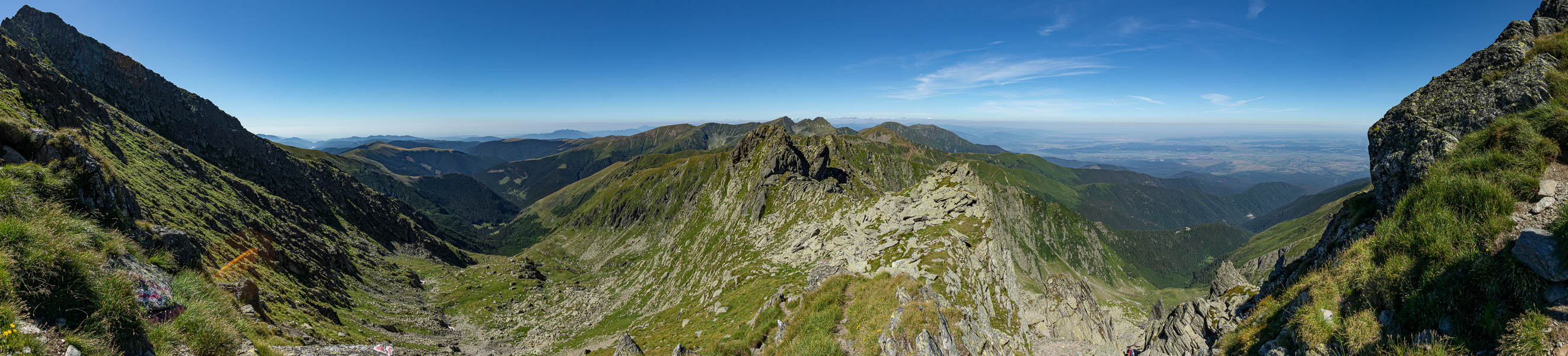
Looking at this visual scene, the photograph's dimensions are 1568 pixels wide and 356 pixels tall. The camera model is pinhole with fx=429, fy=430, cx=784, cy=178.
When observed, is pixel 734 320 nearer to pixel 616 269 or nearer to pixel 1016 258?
pixel 616 269

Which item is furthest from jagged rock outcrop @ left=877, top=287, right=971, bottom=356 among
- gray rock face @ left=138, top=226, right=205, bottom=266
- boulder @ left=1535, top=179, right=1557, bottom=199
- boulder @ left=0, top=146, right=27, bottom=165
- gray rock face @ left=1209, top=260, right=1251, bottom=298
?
gray rock face @ left=1209, top=260, right=1251, bottom=298

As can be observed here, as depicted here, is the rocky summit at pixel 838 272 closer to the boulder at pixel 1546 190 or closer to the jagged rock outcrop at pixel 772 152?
the boulder at pixel 1546 190

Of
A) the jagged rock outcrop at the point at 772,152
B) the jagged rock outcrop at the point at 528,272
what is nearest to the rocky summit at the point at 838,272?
the jagged rock outcrop at the point at 772,152

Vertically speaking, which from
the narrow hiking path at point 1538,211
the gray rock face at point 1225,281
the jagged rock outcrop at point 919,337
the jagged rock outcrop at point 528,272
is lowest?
the jagged rock outcrop at point 528,272

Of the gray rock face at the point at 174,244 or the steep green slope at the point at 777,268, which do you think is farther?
the steep green slope at the point at 777,268

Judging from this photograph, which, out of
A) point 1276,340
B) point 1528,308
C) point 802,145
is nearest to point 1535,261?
point 1528,308

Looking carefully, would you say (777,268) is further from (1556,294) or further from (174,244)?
(1556,294)
